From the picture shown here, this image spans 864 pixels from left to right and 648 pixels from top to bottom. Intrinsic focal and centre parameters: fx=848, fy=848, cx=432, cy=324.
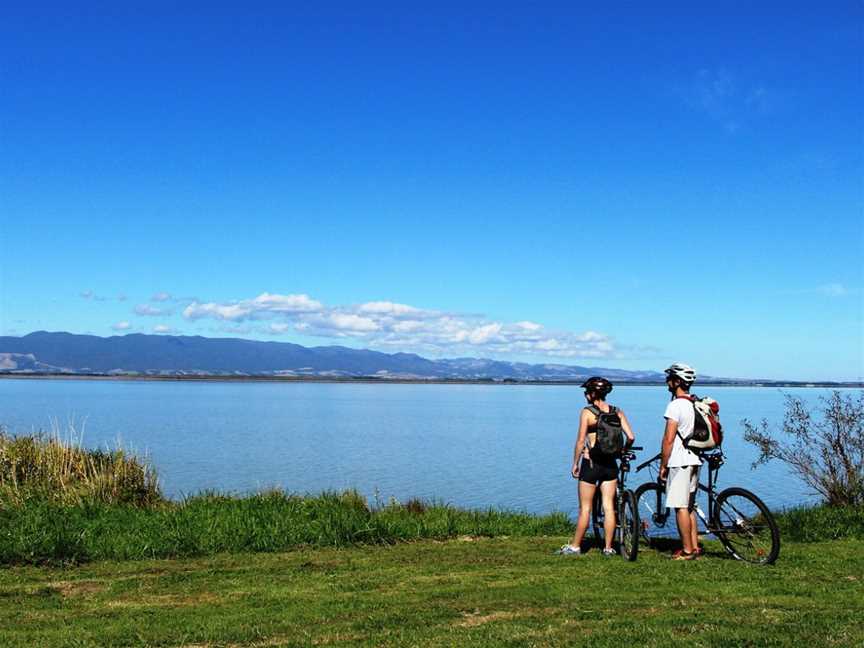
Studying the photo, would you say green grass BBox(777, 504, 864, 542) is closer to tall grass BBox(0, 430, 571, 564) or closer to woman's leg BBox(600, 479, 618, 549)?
woman's leg BBox(600, 479, 618, 549)

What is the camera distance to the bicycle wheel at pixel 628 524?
10930 millimetres

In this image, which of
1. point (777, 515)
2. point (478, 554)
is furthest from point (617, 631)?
point (777, 515)

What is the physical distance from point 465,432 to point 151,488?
167 feet

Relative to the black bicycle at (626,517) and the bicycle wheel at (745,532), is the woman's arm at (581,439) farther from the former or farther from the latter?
the bicycle wheel at (745,532)

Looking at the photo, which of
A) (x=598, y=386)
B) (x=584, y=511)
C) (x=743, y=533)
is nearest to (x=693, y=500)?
(x=743, y=533)

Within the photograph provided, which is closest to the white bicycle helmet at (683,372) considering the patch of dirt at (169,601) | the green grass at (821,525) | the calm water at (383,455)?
the green grass at (821,525)

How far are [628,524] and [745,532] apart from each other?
1471 mm

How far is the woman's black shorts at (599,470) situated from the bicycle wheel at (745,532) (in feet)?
A: 4.60

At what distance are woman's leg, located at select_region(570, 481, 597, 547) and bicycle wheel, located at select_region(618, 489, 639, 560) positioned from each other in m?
0.44

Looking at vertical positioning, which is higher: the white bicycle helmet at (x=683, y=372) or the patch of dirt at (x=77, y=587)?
the white bicycle helmet at (x=683, y=372)

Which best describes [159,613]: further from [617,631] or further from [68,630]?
[617,631]

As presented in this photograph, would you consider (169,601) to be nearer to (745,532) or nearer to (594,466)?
(594,466)

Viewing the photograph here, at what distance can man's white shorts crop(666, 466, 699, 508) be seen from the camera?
11.0 m

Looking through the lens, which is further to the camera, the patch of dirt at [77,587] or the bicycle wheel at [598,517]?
the bicycle wheel at [598,517]
